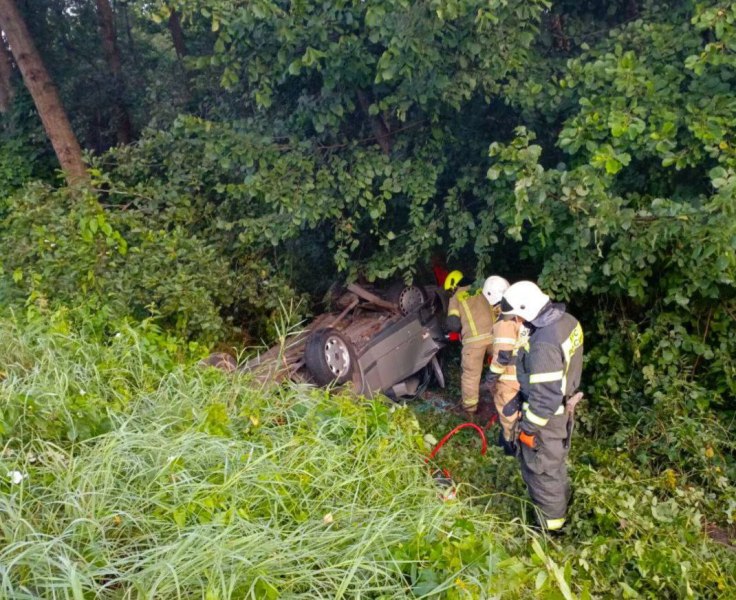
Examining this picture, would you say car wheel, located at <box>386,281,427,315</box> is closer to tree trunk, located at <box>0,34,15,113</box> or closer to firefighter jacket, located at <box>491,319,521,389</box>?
firefighter jacket, located at <box>491,319,521,389</box>

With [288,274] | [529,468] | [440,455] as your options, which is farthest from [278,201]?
Answer: [529,468]

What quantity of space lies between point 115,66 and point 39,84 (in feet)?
11.3

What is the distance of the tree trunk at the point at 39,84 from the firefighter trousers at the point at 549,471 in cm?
632

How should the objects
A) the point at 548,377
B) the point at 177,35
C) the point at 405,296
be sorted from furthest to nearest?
the point at 177,35
the point at 405,296
the point at 548,377

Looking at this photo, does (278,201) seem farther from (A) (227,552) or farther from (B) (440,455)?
(A) (227,552)

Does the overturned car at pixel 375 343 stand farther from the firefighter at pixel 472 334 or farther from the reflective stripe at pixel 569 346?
the reflective stripe at pixel 569 346

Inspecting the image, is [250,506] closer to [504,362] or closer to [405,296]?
[504,362]

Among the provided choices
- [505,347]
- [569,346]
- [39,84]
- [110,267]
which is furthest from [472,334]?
[39,84]

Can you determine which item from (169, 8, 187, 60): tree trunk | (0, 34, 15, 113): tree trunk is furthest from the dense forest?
(0, 34, 15, 113): tree trunk

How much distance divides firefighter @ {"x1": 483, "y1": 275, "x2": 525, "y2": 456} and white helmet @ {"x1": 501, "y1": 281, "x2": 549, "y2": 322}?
2.38 feet

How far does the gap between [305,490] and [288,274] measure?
15.0ft

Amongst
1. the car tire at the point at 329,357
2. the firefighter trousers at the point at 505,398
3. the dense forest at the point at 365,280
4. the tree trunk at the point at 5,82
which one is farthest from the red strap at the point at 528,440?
the tree trunk at the point at 5,82

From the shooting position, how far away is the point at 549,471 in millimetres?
4469

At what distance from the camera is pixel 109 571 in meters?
2.22
